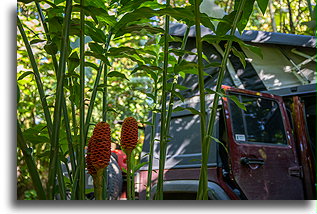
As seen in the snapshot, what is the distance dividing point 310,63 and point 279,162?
1.19 metres

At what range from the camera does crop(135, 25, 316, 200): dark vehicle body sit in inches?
81.1

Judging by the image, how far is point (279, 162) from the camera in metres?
2.24

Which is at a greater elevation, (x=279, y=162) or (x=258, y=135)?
(x=258, y=135)

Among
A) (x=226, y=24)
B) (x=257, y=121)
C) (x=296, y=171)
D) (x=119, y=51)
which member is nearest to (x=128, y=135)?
(x=119, y=51)

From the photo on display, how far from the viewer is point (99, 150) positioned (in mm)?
725

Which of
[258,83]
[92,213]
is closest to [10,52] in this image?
[92,213]

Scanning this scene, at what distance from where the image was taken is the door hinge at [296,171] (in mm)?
2279

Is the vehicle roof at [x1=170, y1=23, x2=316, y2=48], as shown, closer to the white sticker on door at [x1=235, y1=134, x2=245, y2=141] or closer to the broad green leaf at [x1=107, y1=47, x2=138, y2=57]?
the white sticker on door at [x1=235, y1=134, x2=245, y2=141]

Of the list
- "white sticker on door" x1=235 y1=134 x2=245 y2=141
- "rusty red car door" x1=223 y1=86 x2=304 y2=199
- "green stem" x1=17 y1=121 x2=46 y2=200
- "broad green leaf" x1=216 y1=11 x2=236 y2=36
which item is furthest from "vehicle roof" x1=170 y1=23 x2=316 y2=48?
"green stem" x1=17 y1=121 x2=46 y2=200

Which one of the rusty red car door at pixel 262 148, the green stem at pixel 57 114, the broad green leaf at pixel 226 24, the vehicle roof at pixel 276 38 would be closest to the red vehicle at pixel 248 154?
the rusty red car door at pixel 262 148

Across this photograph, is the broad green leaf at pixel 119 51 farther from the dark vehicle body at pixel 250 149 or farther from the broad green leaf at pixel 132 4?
the dark vehicle body at pixel 250 149

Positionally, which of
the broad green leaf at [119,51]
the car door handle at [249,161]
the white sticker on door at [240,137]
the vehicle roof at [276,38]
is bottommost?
the car door handle at [249,161]

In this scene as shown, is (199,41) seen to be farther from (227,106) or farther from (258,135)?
(258,135)

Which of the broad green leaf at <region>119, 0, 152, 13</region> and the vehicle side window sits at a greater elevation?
the broad green leaf at <region>119, 0, 152, 13</region>
